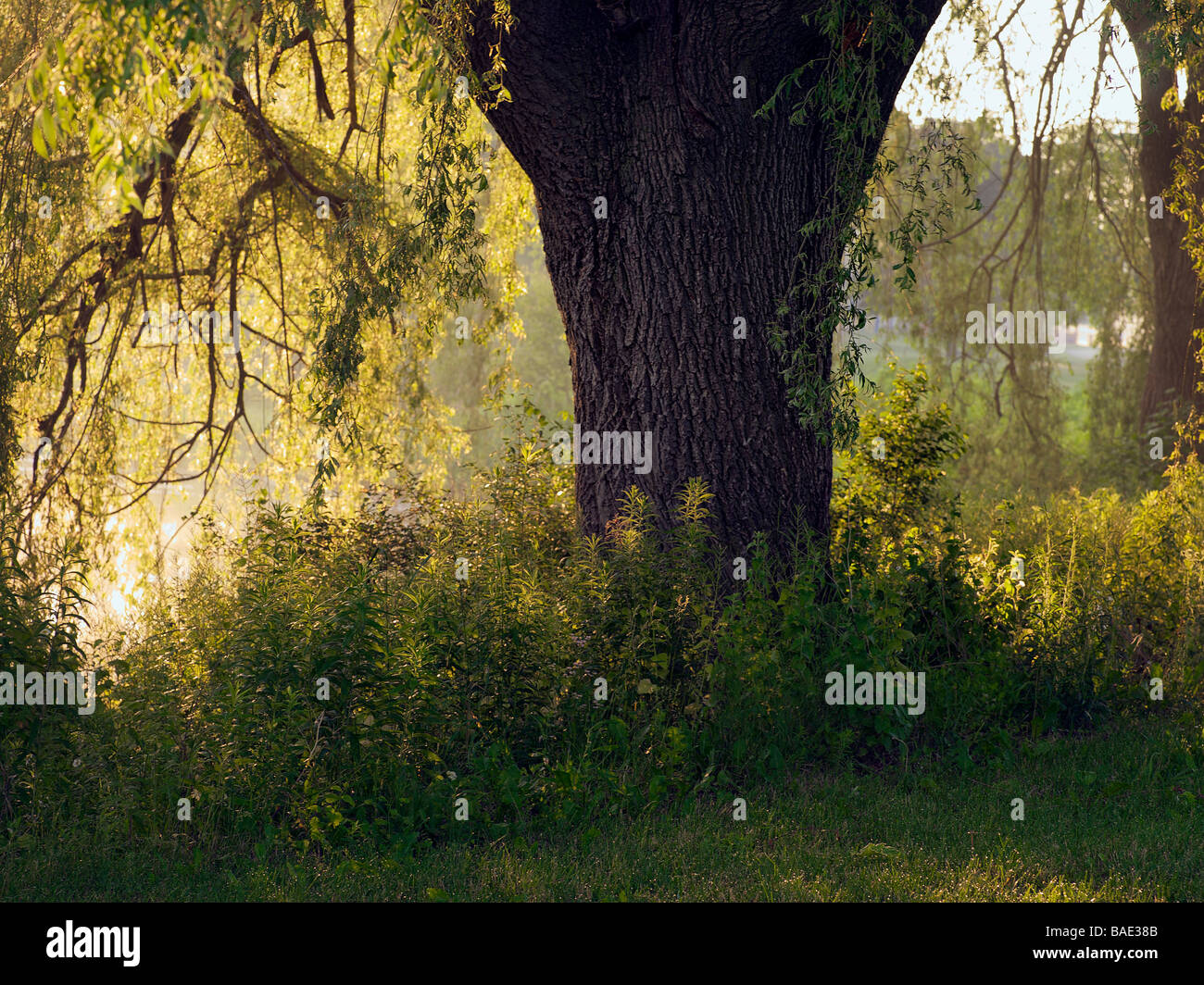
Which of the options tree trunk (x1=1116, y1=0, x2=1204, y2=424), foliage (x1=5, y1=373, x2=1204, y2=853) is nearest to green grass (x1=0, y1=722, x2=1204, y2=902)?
foliage (x1=5, y1=373, x2=1204, y2=853)

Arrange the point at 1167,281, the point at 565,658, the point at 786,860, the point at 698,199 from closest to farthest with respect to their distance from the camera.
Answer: the point at 786,860 → the point at 565,658 → the point at 698,199 → the point at 1167,281

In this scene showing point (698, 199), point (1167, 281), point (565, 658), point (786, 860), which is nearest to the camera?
point (786, 860)

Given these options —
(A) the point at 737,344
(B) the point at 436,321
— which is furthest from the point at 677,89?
(B) the point at 436,321

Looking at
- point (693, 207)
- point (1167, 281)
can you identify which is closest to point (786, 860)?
point (693, 207)

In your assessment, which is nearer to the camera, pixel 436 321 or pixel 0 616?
pixel 0 616

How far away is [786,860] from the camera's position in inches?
207

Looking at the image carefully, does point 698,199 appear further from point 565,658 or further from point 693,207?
point 565,658

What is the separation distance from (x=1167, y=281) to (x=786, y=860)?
11.9m

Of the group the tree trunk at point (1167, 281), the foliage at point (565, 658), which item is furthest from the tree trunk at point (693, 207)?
the tree trunk at point (1167, 281)

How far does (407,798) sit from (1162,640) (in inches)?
217

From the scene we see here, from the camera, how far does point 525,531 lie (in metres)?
8.04

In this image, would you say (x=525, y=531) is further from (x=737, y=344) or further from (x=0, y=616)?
(x=0, y=616)

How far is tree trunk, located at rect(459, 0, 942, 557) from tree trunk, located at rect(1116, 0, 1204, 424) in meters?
6.16

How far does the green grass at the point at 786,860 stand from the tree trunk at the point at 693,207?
1932 millimetres
